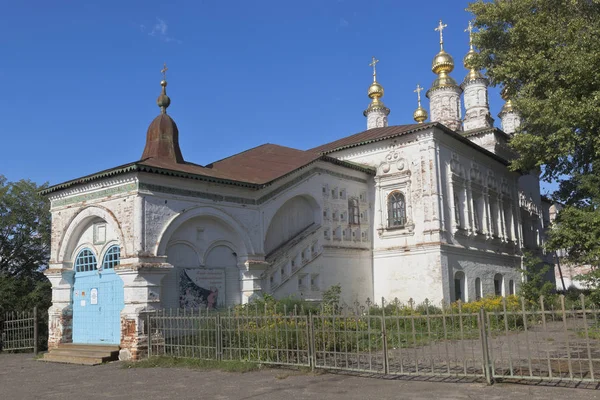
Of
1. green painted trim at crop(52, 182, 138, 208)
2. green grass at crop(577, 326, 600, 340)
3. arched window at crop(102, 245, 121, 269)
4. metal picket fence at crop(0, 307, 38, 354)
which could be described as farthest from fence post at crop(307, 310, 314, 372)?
metal picket fence at crop(0, 307, 38, 354)

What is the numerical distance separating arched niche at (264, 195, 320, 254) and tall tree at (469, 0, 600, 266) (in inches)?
267

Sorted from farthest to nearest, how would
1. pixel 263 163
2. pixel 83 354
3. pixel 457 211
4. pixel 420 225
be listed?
pixel 457 211 → pixel 420 225 → pixel 263 163 → pixel 83 354

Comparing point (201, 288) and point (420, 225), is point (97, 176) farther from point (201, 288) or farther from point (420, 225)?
point (420, 225)

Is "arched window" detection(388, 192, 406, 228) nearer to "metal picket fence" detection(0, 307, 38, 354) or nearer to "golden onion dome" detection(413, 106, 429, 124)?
"metal picket fence" detection(0, 307, 38, 354)

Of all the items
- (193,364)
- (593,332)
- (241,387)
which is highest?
(593,332)

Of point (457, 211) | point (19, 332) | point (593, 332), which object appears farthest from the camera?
point (457, 211)

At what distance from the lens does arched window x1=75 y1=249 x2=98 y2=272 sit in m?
15.1

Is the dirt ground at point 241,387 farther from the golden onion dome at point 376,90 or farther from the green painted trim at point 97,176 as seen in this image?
the golden onion dome at point 376,90

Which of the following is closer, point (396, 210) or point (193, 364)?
point (193, 364)

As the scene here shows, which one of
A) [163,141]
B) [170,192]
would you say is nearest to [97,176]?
[170,192]

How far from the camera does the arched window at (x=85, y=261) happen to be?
49.4 feet

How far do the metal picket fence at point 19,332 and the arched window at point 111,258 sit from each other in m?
2.95

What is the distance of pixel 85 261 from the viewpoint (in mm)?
15320

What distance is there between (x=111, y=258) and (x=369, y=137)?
1167 centimetres
